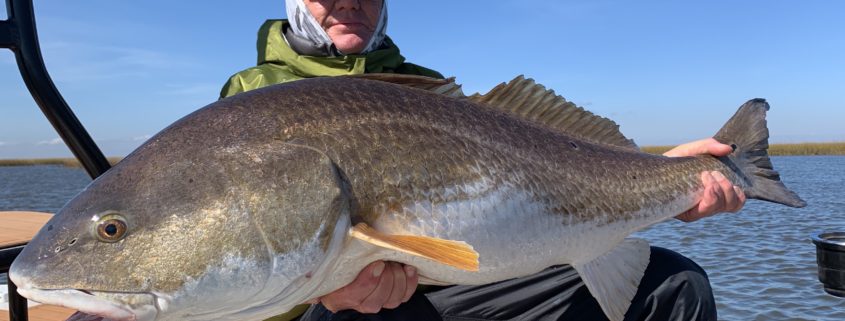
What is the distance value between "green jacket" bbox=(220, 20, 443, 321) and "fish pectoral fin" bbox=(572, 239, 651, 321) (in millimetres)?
1632

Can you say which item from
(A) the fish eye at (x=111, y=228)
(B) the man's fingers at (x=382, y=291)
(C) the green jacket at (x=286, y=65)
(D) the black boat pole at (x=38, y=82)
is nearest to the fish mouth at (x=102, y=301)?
(A) the fish eye at (x=111, y=228)

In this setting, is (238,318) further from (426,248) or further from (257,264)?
(426,248)

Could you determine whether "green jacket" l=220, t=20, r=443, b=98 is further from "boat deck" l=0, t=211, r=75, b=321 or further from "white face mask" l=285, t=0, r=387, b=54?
"boat deck" l=0, t=211, r=75, b=321

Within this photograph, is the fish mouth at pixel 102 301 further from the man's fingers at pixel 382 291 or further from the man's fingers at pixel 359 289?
the man's fingers at pixel 382 291

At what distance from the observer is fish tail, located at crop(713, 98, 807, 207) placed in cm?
359

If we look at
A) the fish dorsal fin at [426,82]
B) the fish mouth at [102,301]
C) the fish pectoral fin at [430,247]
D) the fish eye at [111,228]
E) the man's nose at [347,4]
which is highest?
the man's nose at [347,4]

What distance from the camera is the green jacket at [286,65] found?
3679mm

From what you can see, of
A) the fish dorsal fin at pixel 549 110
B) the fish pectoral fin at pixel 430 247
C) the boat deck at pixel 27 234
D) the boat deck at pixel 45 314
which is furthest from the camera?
the boat deck at pixel 45 314

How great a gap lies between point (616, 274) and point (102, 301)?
2354 mm

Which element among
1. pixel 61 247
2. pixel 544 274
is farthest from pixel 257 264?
pixel 544 274

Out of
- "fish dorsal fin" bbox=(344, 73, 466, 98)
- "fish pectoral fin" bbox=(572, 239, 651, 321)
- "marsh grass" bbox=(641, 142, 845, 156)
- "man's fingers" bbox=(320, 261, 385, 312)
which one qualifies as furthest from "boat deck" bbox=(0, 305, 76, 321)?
"marsh grass" bbox=(641, 142, 845, 156)

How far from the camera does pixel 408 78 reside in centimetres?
275

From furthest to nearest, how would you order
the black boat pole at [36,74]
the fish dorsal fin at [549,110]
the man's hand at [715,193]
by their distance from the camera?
the man's hand at [715,193]
the fish dorsal fin at [549,110]
the black boat pole at [36,74]

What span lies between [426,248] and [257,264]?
0.56 m
